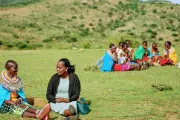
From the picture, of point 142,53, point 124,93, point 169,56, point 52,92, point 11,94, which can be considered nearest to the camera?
point 52,92

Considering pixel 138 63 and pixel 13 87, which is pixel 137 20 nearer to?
pixel 138 63

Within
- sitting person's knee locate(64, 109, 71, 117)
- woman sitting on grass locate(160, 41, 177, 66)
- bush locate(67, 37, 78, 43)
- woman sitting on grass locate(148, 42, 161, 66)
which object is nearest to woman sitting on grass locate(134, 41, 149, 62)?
woman sitting on grass locate(148, 42, 161, 66)

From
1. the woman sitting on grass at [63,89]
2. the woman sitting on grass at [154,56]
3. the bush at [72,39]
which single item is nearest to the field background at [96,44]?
the bush at [72,39]

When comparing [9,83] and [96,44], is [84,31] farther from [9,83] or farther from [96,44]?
[9,83]

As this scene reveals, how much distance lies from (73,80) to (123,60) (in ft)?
26.9

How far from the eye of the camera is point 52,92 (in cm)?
737

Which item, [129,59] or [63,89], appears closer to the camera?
[63,89]

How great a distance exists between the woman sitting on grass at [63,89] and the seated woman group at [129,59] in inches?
295

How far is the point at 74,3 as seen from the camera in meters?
63.9

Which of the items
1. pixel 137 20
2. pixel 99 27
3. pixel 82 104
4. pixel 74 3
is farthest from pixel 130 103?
pixel 74 3

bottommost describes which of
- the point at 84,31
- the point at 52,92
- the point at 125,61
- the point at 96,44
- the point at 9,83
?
the point at 52,92

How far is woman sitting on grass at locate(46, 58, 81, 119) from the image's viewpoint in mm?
7137

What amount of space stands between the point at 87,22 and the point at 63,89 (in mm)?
49649

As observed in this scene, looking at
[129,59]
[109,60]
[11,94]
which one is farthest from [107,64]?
[11,94]
